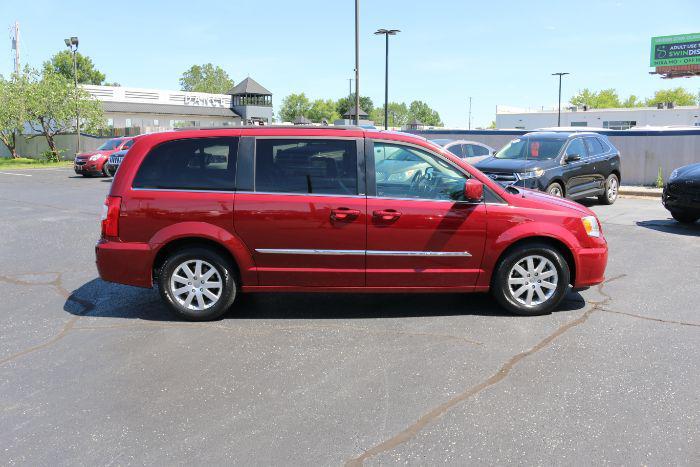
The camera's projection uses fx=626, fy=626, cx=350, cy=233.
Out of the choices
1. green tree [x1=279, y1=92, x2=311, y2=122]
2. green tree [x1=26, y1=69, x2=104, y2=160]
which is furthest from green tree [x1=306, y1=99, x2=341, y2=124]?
green tree [x1=26, y1=69, x2=104, y2=160]

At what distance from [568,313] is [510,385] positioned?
2.01m

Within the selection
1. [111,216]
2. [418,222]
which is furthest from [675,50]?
[111,216]

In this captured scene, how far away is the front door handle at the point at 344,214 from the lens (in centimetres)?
561

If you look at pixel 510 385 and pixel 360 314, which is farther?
pixel 360 314

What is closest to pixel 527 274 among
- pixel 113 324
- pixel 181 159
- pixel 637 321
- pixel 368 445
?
pixel 637 321

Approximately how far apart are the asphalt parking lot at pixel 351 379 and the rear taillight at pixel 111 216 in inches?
33.2

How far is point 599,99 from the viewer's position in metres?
123

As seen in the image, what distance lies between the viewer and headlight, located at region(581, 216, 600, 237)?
598cm

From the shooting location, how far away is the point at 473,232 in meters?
5.74

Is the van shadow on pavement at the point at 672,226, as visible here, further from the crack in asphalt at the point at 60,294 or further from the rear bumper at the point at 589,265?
the crack in asphalt at the point at 60,294

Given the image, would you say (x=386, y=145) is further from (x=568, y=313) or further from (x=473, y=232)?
(x=568, y=313)

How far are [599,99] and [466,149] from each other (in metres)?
118

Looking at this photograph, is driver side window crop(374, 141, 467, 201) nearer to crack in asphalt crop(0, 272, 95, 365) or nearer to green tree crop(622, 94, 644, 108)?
crack in asphalt crop(0, 272, 95, 365)

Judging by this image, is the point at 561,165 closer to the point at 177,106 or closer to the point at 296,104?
the point at 177,106
